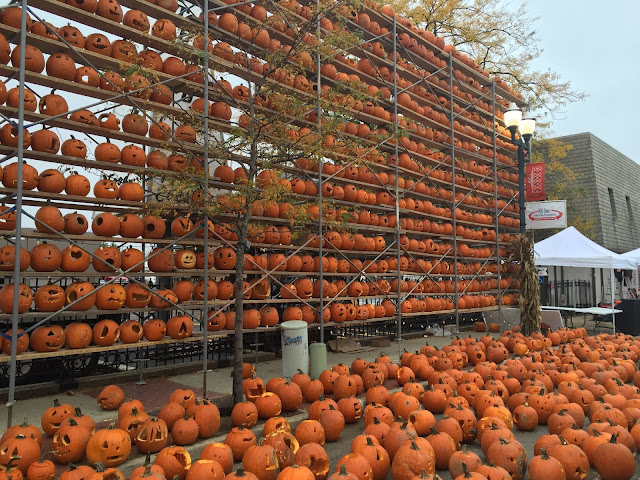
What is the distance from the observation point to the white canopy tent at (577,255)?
1416 cm

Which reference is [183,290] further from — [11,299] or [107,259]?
[11,299]

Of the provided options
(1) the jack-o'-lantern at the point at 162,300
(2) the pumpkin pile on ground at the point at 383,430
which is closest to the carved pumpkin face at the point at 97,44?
(1) the jack-o'-lantern at the point at 162,300

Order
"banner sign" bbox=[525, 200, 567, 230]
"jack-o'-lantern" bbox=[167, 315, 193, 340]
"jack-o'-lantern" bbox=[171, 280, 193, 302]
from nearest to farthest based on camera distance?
1. "jack-o'-lantern" bbox=[167, 315, 193, 340]
2. "jack-o'-lantern" bbox=[171, 280, 193, 302]
3. "banner sign" bbox=[525, 200, 567, 230]

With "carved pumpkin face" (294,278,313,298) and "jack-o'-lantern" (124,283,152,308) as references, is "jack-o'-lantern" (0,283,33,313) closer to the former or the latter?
"jack-o'-lantern" (124,283,152,308)

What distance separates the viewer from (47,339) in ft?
20.2

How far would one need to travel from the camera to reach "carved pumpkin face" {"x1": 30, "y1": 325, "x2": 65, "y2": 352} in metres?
6.12

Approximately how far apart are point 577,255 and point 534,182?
262cm

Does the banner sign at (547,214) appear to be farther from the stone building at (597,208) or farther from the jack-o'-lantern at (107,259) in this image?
the jack-o'-lantern at (107,259)

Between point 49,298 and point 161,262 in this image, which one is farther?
point 161,262

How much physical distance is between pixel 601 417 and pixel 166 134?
6.91m

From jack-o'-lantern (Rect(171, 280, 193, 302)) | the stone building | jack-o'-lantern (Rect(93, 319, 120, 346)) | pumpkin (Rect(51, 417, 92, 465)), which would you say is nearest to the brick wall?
the stone building

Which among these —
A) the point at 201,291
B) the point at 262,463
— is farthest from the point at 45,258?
the point at 262,463

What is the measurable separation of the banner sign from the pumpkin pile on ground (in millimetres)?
7206

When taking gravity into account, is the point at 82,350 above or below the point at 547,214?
below
